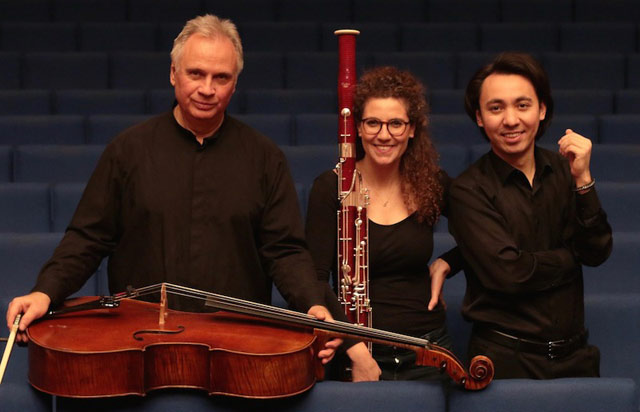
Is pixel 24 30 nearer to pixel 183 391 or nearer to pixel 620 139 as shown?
pixel 620 139

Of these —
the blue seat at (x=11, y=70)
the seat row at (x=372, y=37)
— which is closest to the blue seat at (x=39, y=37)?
the seat row at (x=372, y=37)

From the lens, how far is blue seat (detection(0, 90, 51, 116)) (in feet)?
5.64

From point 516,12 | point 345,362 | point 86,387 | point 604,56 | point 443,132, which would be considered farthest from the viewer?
point 516,12

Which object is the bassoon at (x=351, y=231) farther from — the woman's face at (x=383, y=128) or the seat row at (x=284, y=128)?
the seat row at (x=284, y=128)

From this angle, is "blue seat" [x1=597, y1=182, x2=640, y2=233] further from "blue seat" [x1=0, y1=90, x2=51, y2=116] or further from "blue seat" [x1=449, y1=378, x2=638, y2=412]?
"blue seat" [x1=0, y1=90, x2=51, y2=116]

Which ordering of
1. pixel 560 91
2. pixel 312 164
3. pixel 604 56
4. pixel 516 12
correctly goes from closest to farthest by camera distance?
1. pixel 312 164
2. pixel 560 91
3. pixel 604 56
4. pixel 516 12

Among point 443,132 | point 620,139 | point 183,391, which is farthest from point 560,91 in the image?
point 183,391

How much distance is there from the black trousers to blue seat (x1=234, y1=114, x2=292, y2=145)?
2.82 feet

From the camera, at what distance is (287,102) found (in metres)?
1.75

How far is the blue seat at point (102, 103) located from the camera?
5.68 ft

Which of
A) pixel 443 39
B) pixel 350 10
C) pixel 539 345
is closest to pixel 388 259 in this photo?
pixel 539 345

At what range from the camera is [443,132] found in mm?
1583

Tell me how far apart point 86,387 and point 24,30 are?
1562mm

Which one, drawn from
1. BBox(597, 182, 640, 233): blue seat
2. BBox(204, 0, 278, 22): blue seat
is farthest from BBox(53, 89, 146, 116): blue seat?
BBox(597, 182, 640, 233): blue seat
